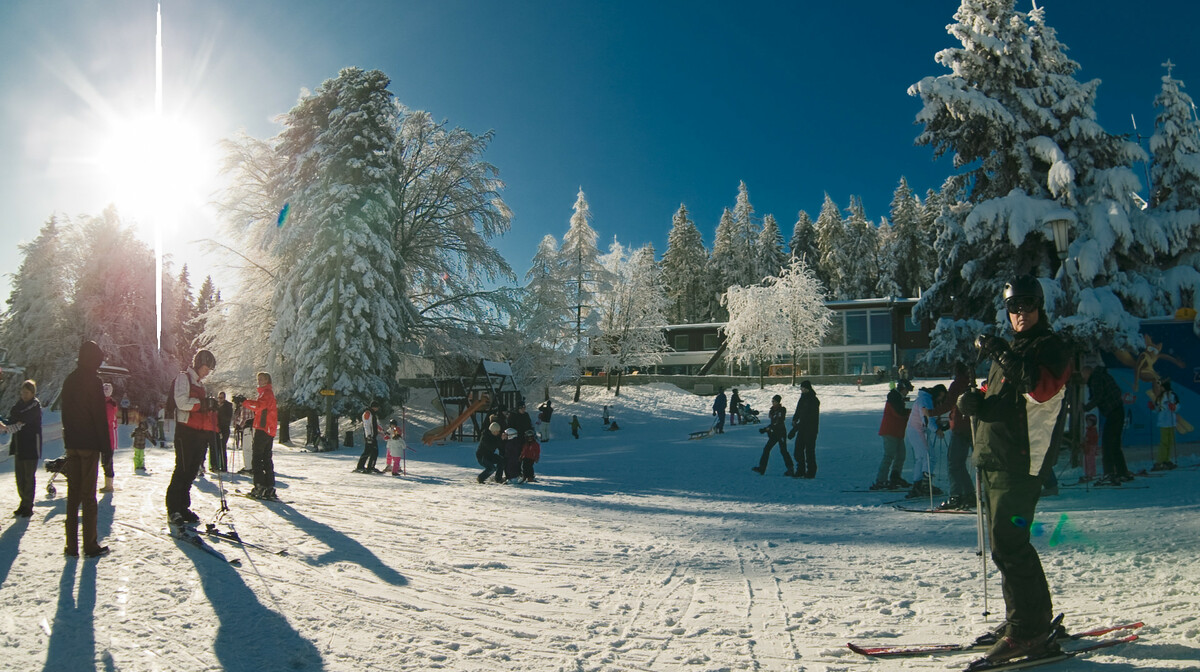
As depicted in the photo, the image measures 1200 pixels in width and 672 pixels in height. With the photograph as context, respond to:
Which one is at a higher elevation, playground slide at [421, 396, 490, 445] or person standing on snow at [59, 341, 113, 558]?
person standing on snow at [59, 341, 113, 558]

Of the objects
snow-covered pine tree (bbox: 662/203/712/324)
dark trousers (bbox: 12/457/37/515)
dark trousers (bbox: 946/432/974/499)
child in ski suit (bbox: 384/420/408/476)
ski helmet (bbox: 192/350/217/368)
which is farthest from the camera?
snow-covered pine tree (bbox: 662/203/712/324)

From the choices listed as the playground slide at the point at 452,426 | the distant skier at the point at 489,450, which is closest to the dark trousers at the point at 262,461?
the distant skier at the point at 489,450

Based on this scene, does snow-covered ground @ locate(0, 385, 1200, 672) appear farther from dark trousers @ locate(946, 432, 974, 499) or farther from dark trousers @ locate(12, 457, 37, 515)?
dark trousers @ locate(946, 432, 974, 499)

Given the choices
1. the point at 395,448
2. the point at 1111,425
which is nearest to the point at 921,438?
the point at 1111,425

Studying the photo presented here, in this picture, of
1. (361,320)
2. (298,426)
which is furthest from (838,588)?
(298,426)

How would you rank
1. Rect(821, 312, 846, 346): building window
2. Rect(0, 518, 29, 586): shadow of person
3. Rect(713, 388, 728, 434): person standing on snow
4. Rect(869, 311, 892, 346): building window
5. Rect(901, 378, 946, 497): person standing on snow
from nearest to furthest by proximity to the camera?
Answer: Rect(0, 518, 29, 586): shadow of person < Rect(901, 378, 946, 497): person standing on snow < Rect(713, 388, 728, 434): person standing on snow < Rect(869, 311, 892, 346): building window < Rect(821, 312, 846, 346): building window

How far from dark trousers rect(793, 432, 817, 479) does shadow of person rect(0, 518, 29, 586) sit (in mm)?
11807

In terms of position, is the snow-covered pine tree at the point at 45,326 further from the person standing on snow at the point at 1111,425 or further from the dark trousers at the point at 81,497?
the person standing on snow at the point at 1111,425

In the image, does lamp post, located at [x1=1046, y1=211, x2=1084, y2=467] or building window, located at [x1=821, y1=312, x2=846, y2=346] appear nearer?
lamp post, located at [x1=1046, y1=211, x2=1084, y2=467]

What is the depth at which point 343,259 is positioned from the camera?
950 inches

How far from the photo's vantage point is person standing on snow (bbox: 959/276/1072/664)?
3232 mm

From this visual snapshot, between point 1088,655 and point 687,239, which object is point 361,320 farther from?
point 687,239

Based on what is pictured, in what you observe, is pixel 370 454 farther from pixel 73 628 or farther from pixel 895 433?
pixel 73 628

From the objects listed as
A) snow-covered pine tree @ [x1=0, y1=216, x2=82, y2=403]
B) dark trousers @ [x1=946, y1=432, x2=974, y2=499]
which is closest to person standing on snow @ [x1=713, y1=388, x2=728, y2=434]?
dark trousers @ [x1=946, y1=432, x2=974, y2=499]
